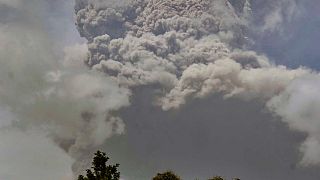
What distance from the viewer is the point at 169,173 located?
5766cm

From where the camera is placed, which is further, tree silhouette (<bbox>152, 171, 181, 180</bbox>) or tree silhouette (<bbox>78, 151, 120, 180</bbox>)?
tree silhouette (<bbox>152, 171, 181, 180</bbox>)

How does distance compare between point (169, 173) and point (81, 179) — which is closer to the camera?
point (81, 179)

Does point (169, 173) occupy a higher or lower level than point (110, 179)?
higher

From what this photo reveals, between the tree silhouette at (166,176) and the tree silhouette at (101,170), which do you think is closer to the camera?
the tree silhouette at (101,170)

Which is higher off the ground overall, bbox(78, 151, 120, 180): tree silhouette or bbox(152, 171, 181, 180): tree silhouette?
bbox(152, 171, 181, 180): tree silhouette

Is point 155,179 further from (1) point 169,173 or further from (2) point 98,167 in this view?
(2) point 98,167

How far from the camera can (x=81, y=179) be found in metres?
33.5

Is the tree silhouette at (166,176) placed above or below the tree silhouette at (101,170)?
above

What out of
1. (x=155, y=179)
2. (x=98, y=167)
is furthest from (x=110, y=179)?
(x=155, y=179)

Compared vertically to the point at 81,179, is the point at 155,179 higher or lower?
higher

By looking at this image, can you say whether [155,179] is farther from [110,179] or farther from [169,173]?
[110,179]

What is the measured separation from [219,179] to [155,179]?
315 inches

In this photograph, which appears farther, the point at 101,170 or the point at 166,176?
the point at 166,176

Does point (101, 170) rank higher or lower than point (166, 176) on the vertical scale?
lower
